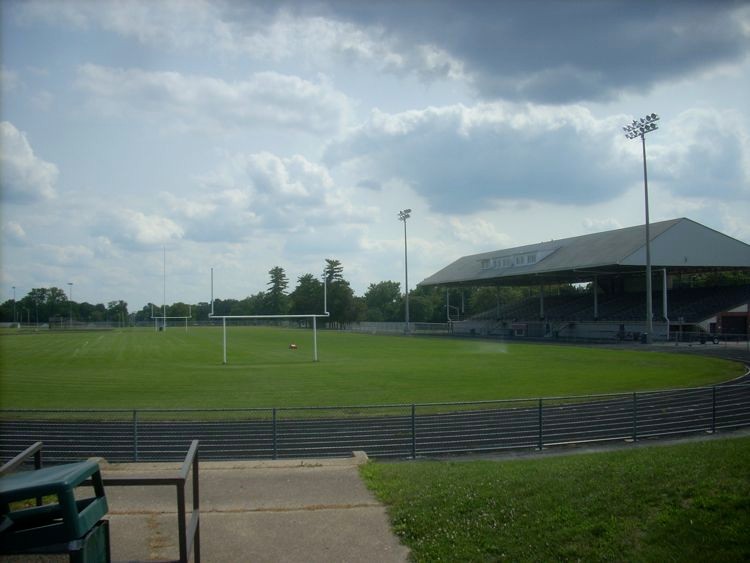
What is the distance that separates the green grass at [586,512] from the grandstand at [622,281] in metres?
47.8

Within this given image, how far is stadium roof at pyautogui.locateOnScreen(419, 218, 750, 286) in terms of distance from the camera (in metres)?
54.2

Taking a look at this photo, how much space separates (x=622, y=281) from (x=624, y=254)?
20.1m

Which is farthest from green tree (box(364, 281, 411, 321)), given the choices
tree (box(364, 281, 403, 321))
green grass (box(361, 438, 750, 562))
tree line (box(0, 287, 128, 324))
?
green grass (box(361, 438, 750, 562))

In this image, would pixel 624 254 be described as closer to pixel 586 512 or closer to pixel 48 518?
pixel 586 512

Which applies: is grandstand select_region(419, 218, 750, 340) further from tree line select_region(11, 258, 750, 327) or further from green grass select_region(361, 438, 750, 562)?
green grass select_region(361, 438, 750, 562)

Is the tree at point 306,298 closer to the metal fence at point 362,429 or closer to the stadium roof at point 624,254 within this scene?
the stadium roof at point 624,254

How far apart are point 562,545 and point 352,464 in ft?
14.5

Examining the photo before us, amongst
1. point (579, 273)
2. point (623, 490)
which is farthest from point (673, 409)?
point (579, 273)

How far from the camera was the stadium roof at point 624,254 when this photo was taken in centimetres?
5419

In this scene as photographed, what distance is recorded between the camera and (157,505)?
24.0ft

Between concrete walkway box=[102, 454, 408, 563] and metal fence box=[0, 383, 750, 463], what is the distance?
393 cm

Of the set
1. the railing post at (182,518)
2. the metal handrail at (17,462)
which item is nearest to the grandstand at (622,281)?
the railing post at (182,518)

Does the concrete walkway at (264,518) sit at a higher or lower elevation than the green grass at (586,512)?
lower

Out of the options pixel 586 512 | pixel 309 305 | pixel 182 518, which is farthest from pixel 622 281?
pixel 182 518
